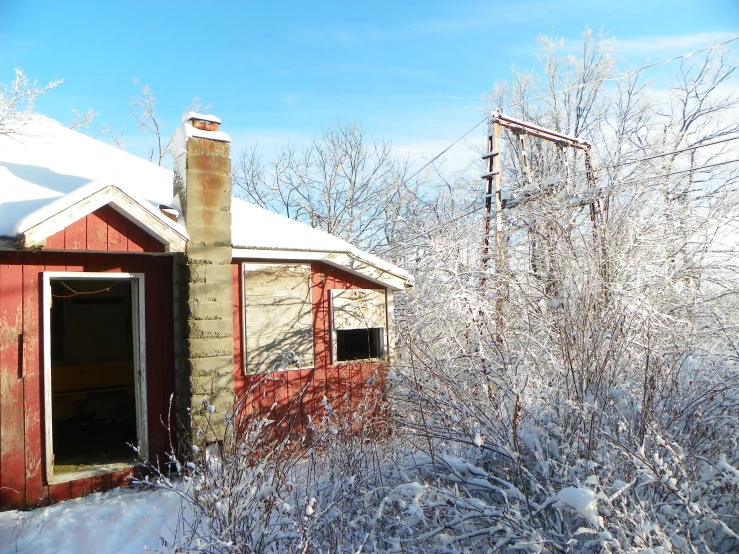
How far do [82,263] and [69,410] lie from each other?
5.48 m

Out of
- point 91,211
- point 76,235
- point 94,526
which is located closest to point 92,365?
point 76,235

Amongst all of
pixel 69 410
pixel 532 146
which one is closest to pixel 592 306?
pixel 69 410

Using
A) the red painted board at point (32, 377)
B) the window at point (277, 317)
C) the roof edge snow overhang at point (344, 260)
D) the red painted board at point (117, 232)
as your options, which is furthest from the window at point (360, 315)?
the red painted board at point (32, 377)

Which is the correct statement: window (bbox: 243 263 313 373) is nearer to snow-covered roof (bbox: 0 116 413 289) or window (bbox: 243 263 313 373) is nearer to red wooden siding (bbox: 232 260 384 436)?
red wooden siding (bbox: 232 260 384 436)

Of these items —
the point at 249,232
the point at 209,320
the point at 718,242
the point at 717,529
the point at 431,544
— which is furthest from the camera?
the point at 718,242

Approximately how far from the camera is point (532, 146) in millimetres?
21703

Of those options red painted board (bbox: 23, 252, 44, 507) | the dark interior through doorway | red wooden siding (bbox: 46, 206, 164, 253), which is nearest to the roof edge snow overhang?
red wooden siding (bbox: 46, 206, 164, 253)

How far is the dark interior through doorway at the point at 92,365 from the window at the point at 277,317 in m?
2.52

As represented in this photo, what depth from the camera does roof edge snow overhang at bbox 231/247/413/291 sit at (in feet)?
23.8

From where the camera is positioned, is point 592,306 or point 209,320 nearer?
point 592,306

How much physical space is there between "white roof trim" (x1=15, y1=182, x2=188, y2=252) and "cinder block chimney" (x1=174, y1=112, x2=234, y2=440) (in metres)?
0.30

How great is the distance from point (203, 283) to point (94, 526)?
2677 mm

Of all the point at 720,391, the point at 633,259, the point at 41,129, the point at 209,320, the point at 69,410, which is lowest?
the point at 69,410

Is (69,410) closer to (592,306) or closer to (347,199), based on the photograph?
(592,306)
